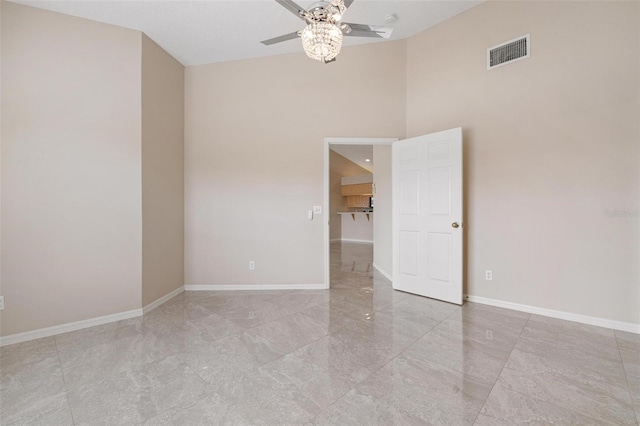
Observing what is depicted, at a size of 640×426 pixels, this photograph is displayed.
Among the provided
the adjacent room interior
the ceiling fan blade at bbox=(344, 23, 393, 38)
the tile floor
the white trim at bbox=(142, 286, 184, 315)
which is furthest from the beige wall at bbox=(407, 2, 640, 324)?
the white trim at bbox=(142, 286, 184, 315)

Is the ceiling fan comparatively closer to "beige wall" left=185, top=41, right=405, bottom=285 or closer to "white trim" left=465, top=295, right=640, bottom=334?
"beige wall" left=185, top=41, right=405, bottom=285

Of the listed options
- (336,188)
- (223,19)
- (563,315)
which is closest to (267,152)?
(223,19)

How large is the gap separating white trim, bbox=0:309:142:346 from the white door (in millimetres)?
3315

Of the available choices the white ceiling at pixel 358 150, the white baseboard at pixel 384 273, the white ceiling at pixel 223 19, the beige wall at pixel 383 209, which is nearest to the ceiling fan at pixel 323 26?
the white ceiling at pixel 223 19

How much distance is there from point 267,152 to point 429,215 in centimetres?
239

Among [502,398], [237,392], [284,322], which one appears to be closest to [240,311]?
[284,322]

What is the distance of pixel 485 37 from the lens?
10.4 ft

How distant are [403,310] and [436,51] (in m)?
3.43

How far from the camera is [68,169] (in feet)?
8.44

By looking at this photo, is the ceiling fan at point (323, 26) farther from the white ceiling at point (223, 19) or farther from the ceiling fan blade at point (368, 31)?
the white ceiling at point (223, 19)

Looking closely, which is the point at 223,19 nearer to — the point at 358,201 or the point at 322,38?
the point at 322,38

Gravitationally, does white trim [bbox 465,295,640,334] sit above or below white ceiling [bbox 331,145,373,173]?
below

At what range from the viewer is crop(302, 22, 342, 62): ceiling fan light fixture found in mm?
1721

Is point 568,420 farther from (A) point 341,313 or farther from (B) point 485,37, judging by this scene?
(B) point 485,37
